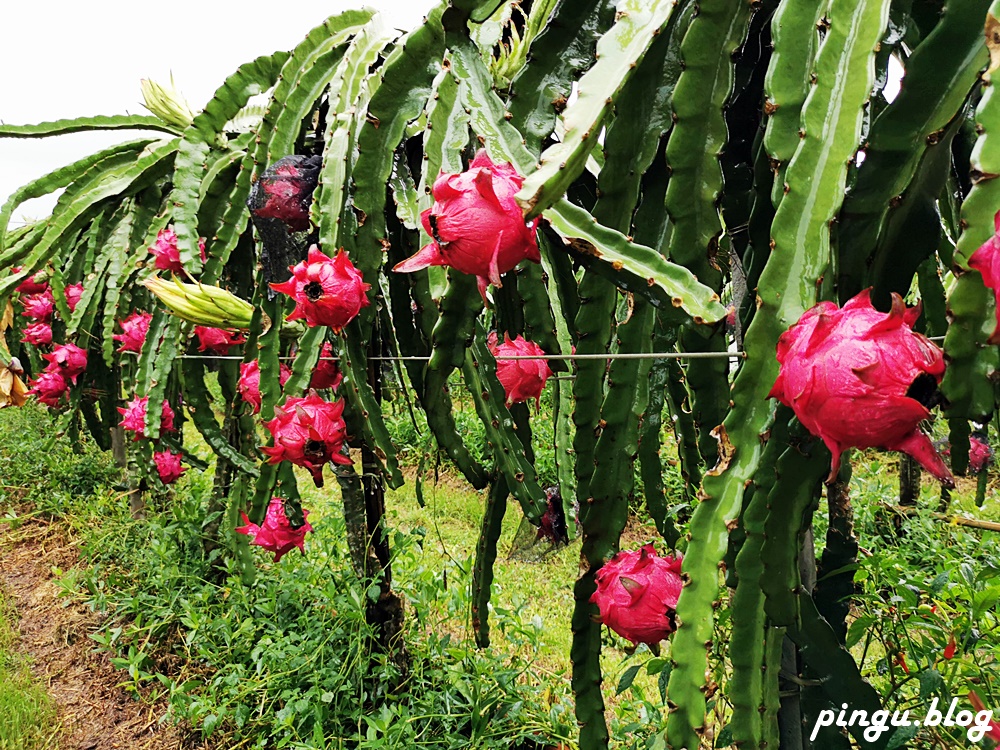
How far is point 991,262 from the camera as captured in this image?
37cm

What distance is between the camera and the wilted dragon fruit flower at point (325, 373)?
1205 mm

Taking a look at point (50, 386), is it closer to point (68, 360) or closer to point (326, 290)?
point (68, 360)

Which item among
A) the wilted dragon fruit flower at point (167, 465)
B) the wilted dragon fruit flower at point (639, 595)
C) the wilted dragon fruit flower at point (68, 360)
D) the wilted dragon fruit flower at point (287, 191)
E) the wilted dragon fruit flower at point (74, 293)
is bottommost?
the wilted dragon fruit flower at point (167, 465)

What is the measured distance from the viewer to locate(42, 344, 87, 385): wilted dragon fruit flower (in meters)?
2.26

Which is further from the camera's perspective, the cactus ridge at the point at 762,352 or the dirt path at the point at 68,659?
the dirt path at the point at 68,659

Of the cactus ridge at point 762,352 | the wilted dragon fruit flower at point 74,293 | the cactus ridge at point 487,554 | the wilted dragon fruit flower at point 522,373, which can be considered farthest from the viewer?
the wilted dragon fruit flower at point 74,293

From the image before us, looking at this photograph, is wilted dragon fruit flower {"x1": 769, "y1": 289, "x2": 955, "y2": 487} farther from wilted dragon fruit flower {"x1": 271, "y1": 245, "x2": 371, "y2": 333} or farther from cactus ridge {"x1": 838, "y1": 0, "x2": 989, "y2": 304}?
wilted dragon fruit flower {"x1": 271, "y1": 245, "x2": 371, "y2": 333}

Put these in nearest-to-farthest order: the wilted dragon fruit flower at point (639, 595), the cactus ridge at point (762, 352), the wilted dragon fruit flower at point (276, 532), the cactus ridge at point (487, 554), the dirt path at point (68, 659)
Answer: the cactus ridge at point (762, 352), the wilted dragon fruit flower at point (639, 595), the cactus ridge at point (487, 554), the wilted dragon fruit flower at point (276, 532), the dirt path at point (68, 659)

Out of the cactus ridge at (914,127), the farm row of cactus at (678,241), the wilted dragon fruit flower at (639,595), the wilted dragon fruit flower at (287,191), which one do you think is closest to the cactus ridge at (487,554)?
the farm row of cactus at (678,241)

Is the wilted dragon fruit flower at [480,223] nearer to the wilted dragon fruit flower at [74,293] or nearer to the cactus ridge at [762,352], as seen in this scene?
the cactus ridge at [762,352]

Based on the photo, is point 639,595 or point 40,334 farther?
point 40,334

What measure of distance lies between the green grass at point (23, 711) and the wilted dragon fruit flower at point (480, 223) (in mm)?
1915

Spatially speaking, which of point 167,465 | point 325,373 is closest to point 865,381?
point 325,373

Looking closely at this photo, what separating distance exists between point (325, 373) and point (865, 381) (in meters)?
0.96
